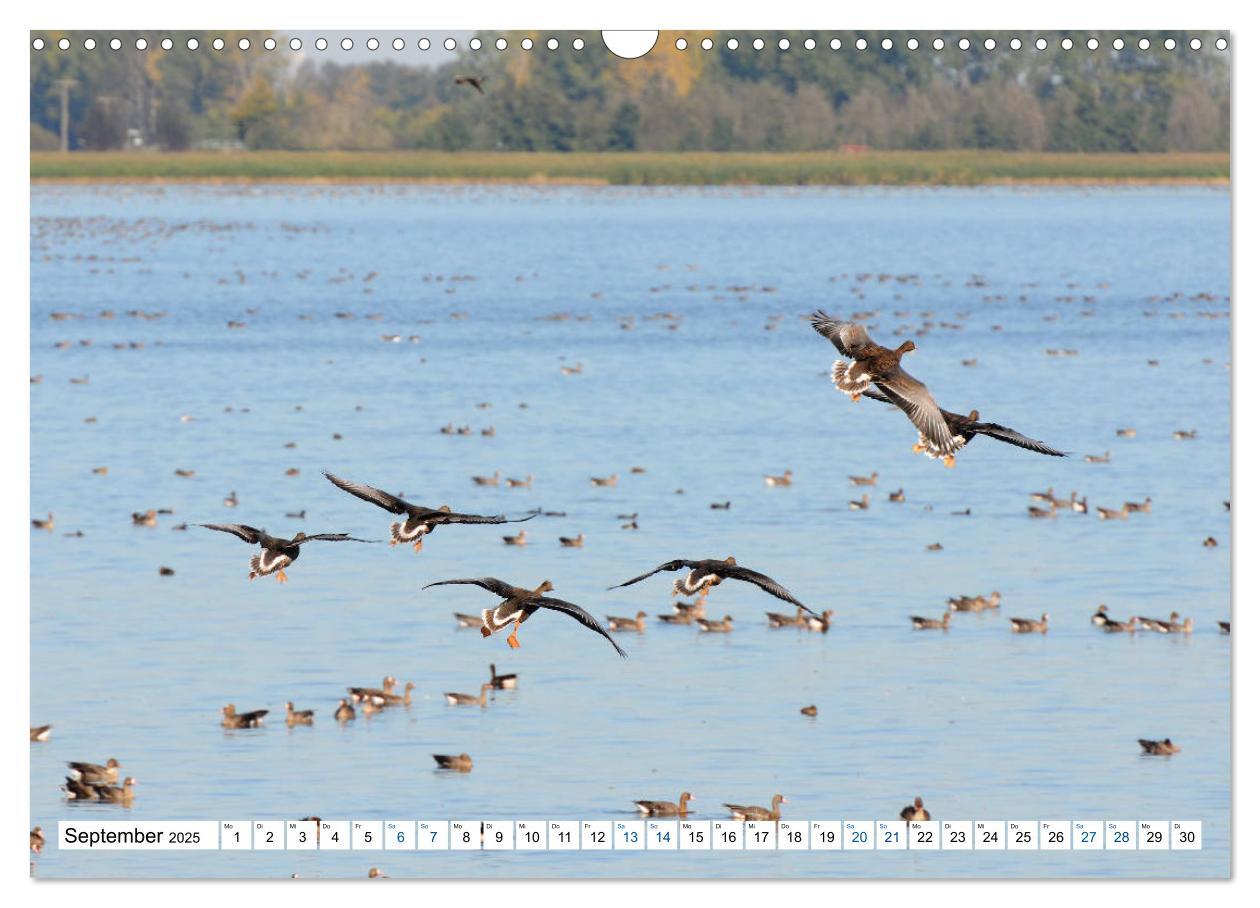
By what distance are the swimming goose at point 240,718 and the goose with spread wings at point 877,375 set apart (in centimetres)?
1175

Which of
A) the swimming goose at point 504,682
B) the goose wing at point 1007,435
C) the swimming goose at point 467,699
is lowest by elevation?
the goose wing at point 1007,435

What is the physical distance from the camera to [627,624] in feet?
96.4

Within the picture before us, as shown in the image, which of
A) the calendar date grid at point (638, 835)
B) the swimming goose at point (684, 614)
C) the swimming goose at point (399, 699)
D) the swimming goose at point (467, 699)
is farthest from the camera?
the swimming goose at point (684, 614)

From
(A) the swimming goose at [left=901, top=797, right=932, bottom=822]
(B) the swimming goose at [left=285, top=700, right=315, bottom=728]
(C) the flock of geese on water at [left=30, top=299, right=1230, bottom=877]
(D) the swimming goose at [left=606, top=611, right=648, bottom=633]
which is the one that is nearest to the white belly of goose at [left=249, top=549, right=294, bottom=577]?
(C) the flock of geese on water at [left=30, top=299, right=1230, bottom=877]

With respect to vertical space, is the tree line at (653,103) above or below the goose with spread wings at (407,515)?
above

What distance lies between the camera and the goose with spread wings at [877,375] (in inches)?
548

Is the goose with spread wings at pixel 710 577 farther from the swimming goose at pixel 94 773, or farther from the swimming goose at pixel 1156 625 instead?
the swimming goose at pixel 1156 625

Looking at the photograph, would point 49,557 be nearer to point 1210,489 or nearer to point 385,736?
point 385,736

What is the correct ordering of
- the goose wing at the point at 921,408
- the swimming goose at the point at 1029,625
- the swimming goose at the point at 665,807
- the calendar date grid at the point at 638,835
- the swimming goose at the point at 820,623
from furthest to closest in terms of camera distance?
1. the swimming goose at the point at 1029,625
2. the swimming goose at the point at 820,623
3. the swimming goose at the point at 665,807
4. the calendar date grid at the point at 638,835
5. the goose wing at the point at 921,408

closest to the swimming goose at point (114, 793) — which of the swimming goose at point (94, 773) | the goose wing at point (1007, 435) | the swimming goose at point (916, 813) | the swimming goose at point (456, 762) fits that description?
the swimming goose at point (94, 773)

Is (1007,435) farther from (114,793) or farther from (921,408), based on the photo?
(114,793)

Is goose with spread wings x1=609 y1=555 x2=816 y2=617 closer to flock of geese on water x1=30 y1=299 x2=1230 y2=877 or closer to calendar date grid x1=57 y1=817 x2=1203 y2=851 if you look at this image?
flock of geese on water x1=30 y1=299 x2=1230 y2=877

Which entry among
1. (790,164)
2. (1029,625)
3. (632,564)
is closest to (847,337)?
(1029,625)

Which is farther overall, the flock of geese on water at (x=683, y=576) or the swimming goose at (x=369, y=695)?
the swimming goose at (x=369, y=695)
